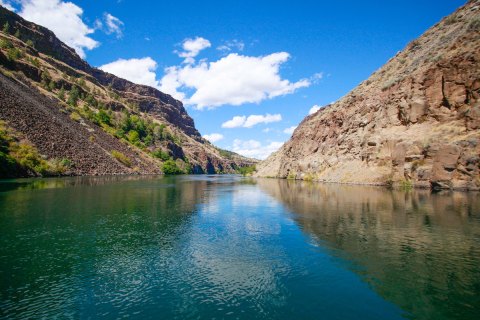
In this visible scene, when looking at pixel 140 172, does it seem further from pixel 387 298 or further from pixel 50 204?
pixel 387 298

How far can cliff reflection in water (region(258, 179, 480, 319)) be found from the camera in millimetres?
12898

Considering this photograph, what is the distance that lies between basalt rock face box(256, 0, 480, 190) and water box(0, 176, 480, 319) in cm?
2869

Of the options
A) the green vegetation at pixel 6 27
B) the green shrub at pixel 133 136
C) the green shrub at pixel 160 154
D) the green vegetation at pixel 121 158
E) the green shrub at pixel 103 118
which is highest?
the green vegetation at pixel 6 27

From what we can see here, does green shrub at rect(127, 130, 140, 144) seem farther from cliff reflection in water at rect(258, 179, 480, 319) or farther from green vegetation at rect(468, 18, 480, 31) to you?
green vegetation at rect(468, 18, 480, 31)

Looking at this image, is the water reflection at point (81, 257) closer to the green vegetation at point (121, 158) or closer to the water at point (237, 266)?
the water at point (237, 266)

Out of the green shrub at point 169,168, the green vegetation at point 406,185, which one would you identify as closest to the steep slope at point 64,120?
the green shrub at point 169,168

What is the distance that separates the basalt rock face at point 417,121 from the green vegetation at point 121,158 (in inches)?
2887

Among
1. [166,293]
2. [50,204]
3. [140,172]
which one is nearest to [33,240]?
[166,293]

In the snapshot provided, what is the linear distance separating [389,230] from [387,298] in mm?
13268

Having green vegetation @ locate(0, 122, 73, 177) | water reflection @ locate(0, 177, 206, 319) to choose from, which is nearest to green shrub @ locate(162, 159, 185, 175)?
green vegetation @ locate(0, 122, 73, 177)

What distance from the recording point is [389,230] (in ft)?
81.7

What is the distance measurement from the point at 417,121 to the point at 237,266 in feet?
218

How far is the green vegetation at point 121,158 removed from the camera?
127 m

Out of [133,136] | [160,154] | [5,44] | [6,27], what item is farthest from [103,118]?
[6,27]
